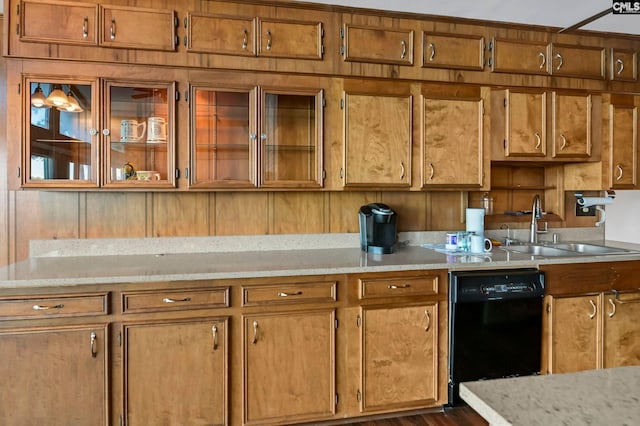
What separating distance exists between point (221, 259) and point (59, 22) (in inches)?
62.1

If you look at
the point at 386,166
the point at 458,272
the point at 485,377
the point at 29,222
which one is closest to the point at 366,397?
the point at 485,377

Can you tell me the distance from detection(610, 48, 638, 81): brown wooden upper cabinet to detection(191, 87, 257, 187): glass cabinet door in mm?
2620

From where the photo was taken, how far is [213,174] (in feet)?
7.82

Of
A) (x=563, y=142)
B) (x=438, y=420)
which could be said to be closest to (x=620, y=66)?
(x=563, y=142)

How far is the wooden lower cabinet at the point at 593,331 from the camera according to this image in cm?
245

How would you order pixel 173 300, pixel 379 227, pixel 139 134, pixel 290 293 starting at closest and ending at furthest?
1. pixel 173 300
2. pixel 290 293
3. pixel 139 134
4. pixel 379 227

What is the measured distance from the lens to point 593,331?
2516mm

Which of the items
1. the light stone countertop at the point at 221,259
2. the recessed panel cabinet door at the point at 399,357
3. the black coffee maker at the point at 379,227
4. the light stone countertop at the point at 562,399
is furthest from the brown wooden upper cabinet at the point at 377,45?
the light stone countertop at the point at 562,399

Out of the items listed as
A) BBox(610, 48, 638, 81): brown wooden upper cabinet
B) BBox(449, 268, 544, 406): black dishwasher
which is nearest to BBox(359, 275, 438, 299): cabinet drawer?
BBox(449, 268, 544, 406): black dishwasher

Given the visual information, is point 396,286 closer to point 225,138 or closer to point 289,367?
point 289,367

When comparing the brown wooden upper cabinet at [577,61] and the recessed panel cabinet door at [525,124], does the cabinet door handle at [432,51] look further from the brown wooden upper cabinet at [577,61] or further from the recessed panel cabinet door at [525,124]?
the brown wooden upper cabinet at [577,61]

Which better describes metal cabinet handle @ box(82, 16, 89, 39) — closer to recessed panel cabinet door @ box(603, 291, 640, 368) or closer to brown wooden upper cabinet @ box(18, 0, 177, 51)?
brown wooden upper cabinet @ box(18, 0, 177, 51)

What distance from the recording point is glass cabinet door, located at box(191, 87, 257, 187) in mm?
2365

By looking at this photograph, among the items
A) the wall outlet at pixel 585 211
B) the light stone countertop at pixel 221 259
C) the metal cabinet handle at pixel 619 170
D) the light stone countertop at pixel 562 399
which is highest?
the metal cabinet handle at pixel 619 170
